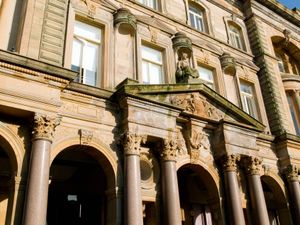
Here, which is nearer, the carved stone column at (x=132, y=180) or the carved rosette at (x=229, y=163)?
the carved stone column at (x=132, y=180)

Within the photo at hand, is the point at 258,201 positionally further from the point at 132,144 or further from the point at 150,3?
the point at 150,3

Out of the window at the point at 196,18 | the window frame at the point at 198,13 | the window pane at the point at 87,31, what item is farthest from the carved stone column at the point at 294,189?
the window pane at the point at 87,31

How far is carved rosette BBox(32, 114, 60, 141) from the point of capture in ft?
28.8

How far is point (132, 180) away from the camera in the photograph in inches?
388

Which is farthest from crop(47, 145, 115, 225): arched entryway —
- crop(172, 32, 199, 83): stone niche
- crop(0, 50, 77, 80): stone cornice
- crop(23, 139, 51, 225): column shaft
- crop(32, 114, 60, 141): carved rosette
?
crop(172, 32, 199, 83): stone niche

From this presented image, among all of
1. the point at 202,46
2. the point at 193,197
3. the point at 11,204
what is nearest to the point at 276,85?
the point at 202,46

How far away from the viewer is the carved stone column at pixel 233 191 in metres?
11.9

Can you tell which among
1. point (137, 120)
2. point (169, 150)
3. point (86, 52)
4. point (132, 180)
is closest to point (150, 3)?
point (86, 52)

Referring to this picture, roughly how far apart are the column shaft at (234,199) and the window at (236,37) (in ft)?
29.9

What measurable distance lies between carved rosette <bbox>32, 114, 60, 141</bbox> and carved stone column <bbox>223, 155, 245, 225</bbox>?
6854mm

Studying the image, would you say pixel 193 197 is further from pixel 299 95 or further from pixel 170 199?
pixel 299 95

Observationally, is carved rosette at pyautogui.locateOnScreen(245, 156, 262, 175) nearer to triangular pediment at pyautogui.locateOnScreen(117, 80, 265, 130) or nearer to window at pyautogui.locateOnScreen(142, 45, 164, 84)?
triangular pediment at pyautogui.locateOnScreen(117, 80, 265, 130)

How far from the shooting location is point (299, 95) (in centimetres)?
1977

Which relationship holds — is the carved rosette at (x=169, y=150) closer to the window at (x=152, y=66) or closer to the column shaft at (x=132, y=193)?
the column shaft at (x=132, y=193)
